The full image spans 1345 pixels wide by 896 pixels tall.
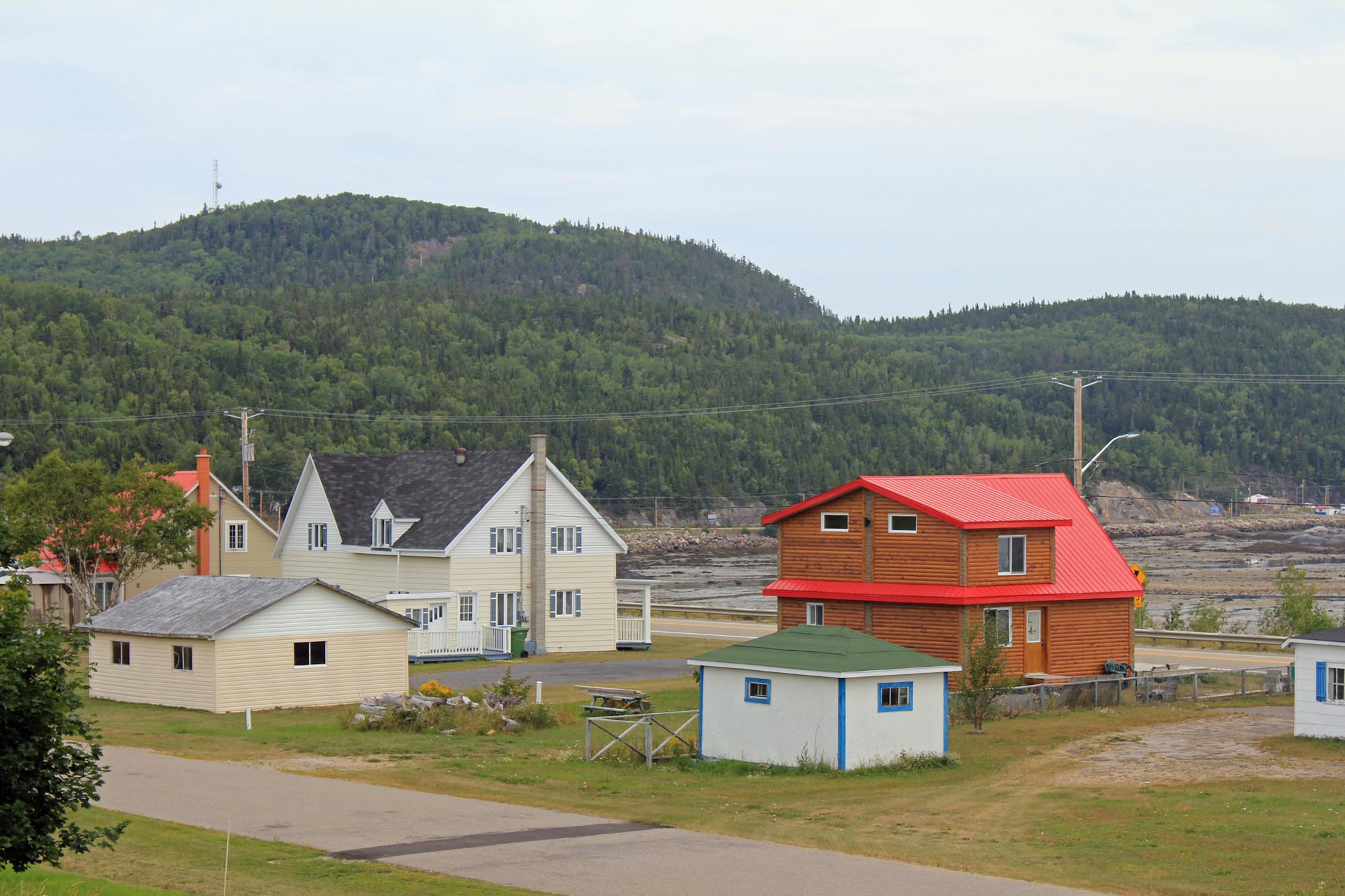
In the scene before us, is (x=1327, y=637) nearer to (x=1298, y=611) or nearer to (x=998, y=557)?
(x=998, y=557)

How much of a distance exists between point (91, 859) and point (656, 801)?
374 inches

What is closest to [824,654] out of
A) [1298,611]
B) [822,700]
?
[822,700]

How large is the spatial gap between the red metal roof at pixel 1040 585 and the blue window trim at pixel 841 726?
43.9 feet

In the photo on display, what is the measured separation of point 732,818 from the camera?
24531 mm

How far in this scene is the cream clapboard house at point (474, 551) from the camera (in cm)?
5647

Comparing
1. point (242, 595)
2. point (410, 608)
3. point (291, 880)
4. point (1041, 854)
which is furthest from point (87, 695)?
point (1041, 854)

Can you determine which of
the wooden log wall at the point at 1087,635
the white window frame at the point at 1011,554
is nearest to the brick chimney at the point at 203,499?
the white window frame at the point at 1011,554

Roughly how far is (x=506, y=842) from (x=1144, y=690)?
25.1 m

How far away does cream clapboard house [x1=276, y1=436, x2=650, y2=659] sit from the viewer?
185 ft

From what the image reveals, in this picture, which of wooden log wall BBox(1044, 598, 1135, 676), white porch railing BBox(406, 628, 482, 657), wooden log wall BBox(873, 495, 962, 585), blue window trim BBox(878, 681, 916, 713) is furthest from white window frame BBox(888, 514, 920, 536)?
white porch railing BBox(406, 628, 482, 657)

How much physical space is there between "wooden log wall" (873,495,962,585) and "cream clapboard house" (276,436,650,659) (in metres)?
16.9

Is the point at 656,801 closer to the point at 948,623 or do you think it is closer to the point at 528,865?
the point at 528,865

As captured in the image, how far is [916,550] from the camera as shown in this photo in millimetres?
43656

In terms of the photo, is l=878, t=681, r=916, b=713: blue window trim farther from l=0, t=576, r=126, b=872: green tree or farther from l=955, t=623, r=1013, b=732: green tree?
l=0, t=576, r=126, b=872: green tree
